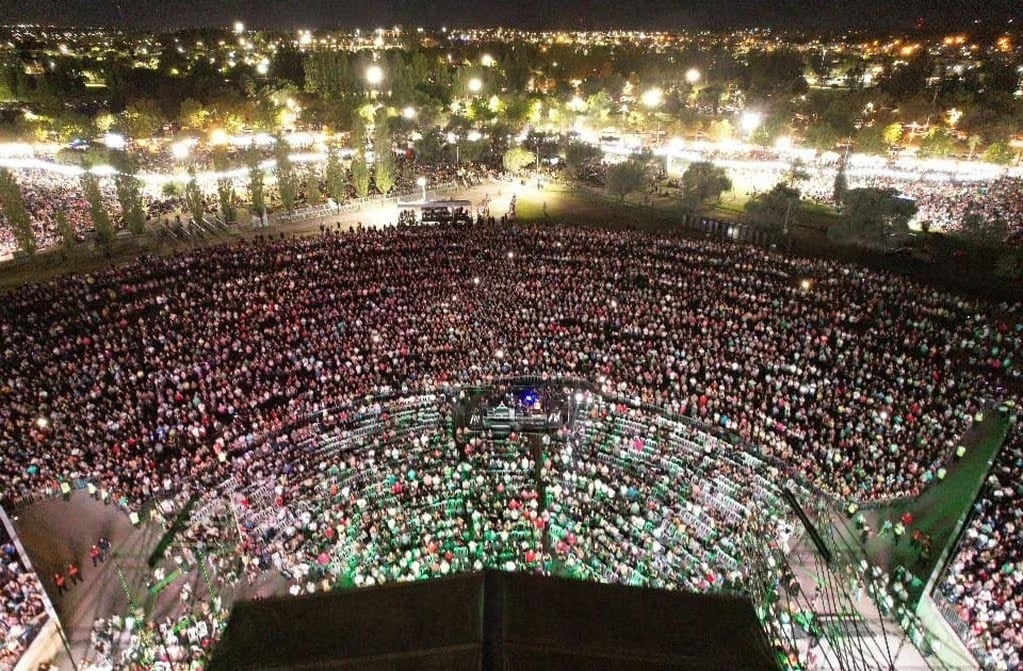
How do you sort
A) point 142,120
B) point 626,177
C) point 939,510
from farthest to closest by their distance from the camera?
point 142,120, point 626,177, point 939,510

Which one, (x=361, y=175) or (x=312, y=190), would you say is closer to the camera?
(x=312, y=190)

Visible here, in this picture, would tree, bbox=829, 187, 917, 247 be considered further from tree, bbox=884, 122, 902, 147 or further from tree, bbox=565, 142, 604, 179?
tree, bbox=565, 142, 604, 179

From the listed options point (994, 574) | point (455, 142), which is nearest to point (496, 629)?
point (994, 574)

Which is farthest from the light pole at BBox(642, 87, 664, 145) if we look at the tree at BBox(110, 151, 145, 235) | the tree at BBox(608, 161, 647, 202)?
the tree at BBox(110, 151, 145, 235)

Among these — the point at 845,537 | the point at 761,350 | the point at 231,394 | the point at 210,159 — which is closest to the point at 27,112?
the point at 210,159

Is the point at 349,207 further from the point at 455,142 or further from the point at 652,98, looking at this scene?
the point at 652,98

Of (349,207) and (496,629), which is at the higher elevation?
(496,629)

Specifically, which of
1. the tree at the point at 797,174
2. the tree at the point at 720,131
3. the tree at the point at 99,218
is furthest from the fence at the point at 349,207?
the tree at the point at 720,131
